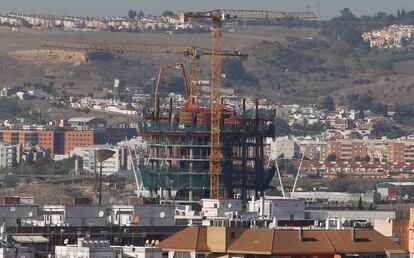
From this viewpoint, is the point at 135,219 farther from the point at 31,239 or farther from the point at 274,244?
the point at 274,244

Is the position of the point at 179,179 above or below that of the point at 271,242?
below

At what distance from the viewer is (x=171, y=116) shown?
140m

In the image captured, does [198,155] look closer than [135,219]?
No

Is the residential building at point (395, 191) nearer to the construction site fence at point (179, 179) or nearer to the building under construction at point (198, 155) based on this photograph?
the building under construction at point (198, 155)

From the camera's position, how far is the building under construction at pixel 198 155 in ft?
435

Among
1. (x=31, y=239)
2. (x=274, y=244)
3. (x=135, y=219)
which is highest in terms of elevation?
(x=274, y=244)

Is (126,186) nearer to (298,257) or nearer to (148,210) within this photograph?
(148,210)

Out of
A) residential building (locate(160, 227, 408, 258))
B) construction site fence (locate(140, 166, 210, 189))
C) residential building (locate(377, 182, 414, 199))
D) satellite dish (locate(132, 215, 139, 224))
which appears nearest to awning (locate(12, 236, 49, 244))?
residential building (locate(160, 227, 408, 258))

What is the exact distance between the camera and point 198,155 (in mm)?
134375

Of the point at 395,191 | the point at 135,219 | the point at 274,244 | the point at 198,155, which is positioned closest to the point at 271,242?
the point at 274,244

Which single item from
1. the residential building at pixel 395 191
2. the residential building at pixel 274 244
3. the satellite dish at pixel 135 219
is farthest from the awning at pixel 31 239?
the residential building at pixel 395 191

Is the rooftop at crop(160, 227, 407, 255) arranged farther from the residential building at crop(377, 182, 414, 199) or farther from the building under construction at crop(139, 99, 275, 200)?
the residential building at crop(377, 182, 414, 199)

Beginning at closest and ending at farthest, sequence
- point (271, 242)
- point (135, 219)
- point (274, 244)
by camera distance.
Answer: point (274, 244), point (271, 242), point (135, 219)

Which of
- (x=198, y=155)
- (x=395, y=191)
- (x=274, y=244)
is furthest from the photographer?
(x=395, y=191)
